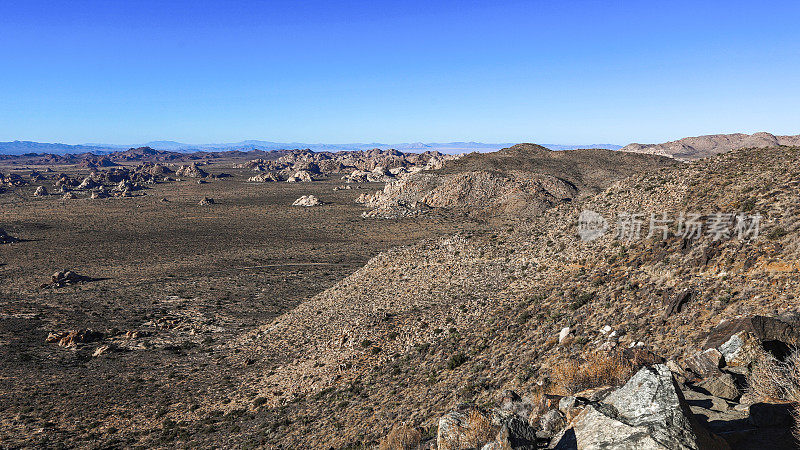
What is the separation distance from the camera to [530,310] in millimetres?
22125

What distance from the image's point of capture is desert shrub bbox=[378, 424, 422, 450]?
14141 millimetres

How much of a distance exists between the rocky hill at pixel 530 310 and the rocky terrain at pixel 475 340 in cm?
12

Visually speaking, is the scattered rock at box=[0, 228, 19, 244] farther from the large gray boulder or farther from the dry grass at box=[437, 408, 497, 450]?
the large gray boulder

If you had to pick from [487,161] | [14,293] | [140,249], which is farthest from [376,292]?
[487,161]

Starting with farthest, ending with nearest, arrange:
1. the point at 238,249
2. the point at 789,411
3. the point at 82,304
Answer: the point at 238,249 → the point at 82,304 → the point at 789,411

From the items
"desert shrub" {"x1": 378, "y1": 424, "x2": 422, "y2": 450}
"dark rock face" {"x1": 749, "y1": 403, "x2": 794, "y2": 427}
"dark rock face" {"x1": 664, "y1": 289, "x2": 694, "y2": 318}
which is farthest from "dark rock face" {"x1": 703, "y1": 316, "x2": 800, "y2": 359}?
"desert shrub" {"x1": 378, "y1": 424, "x2": 422, "y2": 450}

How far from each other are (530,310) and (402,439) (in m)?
10.3

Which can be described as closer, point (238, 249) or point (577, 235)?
point (577, 235)

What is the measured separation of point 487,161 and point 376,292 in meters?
74.9

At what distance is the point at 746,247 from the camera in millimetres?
17766

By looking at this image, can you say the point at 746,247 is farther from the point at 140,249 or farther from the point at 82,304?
the point at 140,249

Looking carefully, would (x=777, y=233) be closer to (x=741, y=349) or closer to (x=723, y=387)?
(x=741, y=349)

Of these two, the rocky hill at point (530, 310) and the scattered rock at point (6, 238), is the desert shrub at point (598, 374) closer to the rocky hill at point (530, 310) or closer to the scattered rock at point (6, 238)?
the rocky hill at point (530, 310)

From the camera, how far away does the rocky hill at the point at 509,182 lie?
8681 centimetres
